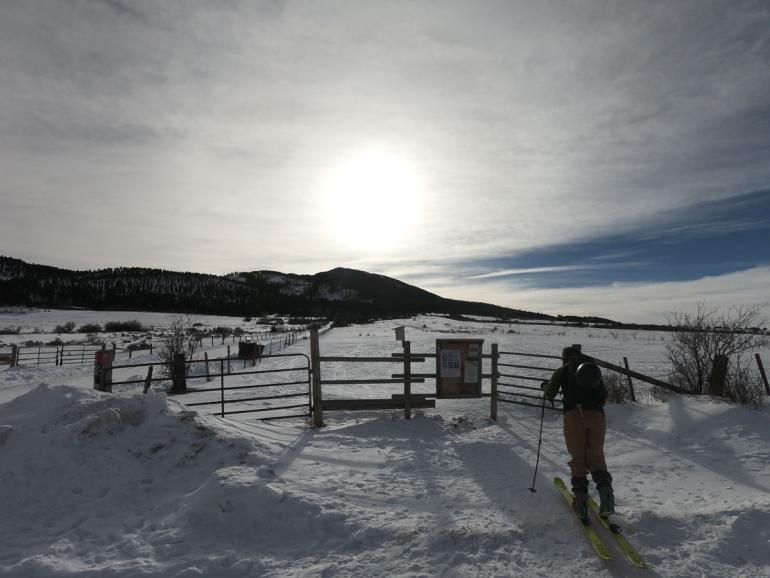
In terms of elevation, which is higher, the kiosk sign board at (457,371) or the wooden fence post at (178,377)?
the kiosk sign board at (457,371)

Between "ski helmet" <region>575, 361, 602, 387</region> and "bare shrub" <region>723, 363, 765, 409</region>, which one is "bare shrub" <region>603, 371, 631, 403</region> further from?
"ski helmet" <region>575, 361, 602, 387</region>

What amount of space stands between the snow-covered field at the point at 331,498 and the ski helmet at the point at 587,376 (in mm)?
1450

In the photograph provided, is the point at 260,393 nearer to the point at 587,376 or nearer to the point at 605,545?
the point at 587,376

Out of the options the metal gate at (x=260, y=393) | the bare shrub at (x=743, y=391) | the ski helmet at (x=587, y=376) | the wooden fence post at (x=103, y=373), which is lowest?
the metal gate at (x=260, y=393)

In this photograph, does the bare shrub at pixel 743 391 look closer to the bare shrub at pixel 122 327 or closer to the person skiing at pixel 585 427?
the person skiing at pixel 585 427

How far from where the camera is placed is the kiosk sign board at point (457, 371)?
9241 millimetres

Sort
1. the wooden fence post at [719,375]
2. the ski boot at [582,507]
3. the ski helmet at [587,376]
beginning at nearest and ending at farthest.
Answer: the ski boot at [582,507] < the ski helmet at [587,376] < the wooden fence post at [719,375]

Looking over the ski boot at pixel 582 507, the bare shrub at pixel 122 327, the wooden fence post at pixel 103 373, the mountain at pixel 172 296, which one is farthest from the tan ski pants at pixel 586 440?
the mountain at pixel 172 296

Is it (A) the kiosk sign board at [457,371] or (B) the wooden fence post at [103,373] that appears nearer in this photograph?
(B) the wooden fence post at [103,373]

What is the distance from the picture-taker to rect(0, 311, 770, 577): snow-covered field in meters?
3.71

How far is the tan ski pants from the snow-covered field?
22.1 inches

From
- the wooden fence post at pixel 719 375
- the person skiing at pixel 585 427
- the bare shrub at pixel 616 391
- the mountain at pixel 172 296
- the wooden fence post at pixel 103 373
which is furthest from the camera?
the mountain at pixel 172 296

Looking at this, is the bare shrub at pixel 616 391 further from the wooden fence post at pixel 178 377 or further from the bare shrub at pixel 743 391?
the wooden fence post at pixel 178 377

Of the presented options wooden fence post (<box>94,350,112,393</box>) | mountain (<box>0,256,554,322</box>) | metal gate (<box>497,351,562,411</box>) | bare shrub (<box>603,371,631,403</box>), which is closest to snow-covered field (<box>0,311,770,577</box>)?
metal gate (<box>497,351,562,411</box>)
